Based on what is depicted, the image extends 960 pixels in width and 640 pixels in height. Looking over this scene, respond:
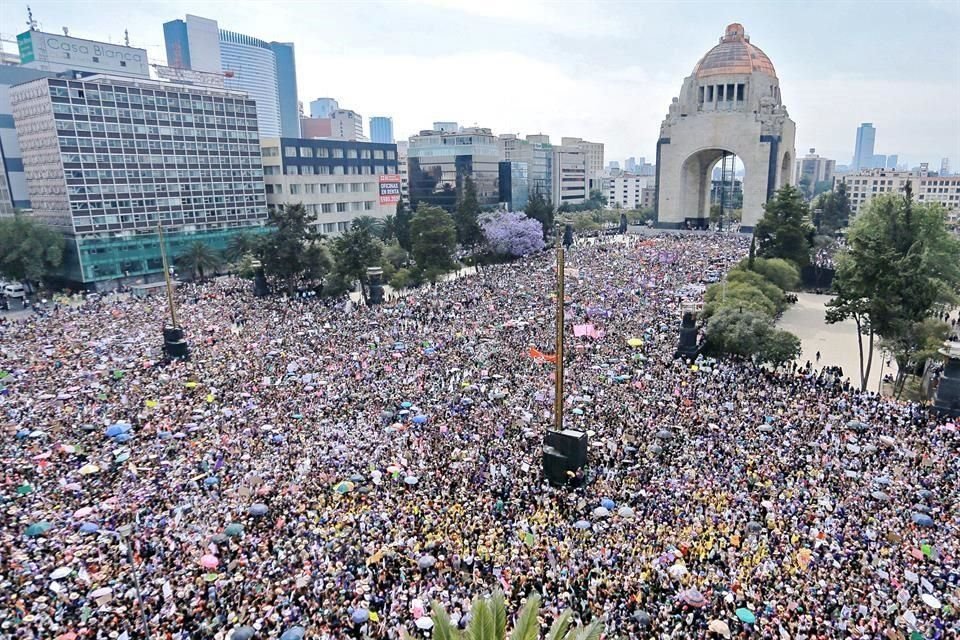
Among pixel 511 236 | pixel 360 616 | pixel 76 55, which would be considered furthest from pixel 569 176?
pixel 360 616

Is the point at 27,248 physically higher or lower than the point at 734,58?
lower

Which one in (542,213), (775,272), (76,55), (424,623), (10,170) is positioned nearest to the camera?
(424,623)

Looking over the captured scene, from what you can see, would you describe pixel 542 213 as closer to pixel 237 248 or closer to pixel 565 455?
pixel 237 248

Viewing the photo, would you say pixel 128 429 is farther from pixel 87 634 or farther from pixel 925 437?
pixel 925 437

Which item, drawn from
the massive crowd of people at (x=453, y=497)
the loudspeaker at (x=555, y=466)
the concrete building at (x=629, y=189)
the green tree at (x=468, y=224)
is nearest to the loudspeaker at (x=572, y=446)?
the loudspeaker at (x=555, y=466)

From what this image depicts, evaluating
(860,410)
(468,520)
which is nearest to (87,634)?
(468,520)

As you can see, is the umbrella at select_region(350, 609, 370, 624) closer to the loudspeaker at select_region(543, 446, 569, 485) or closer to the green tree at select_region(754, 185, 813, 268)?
the loudspeaker at select_region(543, 446, 569, 485)
